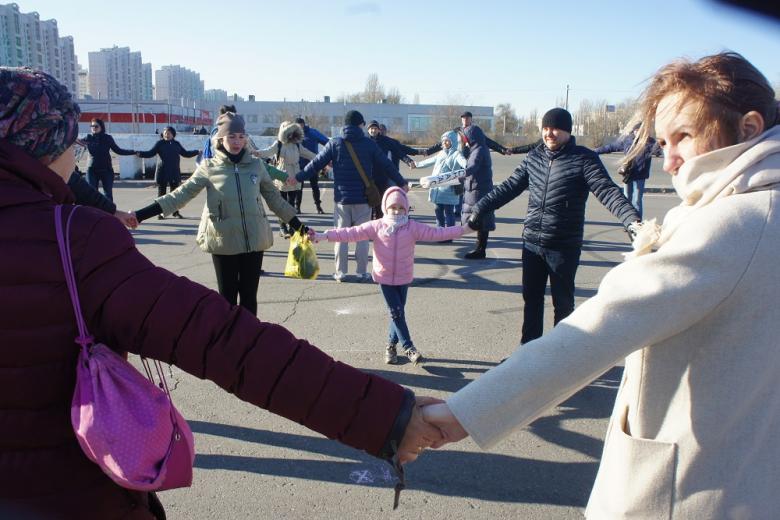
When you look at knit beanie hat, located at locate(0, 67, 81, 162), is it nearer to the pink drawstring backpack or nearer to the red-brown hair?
the pink drawstring backpack

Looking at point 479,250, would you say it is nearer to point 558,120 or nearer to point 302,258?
point 302,258

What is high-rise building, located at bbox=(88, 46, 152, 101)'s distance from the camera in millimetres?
107500

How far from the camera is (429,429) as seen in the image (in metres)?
1.79

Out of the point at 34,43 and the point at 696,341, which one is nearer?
the point at 696,341

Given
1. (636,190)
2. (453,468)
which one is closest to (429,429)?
(453,468)

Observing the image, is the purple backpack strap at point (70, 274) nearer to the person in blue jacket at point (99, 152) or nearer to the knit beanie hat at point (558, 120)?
the knit beanie hat at point (558, 120)

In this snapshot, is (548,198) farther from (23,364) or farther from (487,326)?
(23,364)

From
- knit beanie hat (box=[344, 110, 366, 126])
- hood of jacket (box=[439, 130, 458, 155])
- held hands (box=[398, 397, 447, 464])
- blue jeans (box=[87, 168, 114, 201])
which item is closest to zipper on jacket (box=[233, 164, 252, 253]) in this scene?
knit beanie hat (box=[344, 110, 366, 126])

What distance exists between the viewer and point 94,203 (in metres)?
5.20

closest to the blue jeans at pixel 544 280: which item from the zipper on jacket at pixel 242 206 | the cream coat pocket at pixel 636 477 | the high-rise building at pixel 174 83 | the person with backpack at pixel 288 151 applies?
the zipper on jacket at pixel 242 206

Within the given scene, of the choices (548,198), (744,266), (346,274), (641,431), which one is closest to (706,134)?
(744,266)

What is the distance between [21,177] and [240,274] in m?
3.87

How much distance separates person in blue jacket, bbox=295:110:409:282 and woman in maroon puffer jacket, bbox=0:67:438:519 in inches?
256

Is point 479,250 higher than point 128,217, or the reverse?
point 128,217
